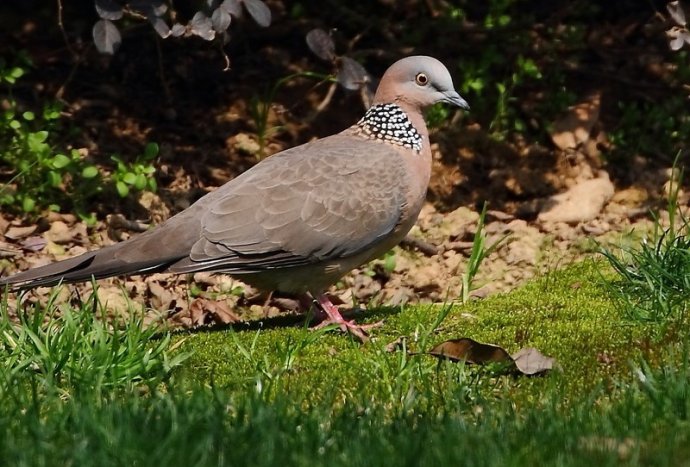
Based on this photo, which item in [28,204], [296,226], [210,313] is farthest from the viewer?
[28,204]

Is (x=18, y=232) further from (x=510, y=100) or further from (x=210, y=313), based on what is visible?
(x=510, y=100)

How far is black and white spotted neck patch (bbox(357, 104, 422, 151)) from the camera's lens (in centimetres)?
646

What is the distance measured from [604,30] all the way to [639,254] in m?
3.87

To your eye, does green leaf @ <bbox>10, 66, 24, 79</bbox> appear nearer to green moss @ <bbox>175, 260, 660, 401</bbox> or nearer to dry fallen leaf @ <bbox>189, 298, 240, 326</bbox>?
dry fallen leaf @ <bbox>189, 298, 240, 326</bbox>

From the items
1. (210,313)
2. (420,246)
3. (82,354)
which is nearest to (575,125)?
(420,246)

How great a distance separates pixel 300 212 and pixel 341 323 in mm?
679

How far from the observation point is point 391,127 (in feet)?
21.3

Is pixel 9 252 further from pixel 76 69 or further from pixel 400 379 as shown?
pixel 400 379

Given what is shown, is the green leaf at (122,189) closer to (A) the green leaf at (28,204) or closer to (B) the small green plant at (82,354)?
(A) the green leaf at (28,204)

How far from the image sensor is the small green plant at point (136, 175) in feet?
23.3

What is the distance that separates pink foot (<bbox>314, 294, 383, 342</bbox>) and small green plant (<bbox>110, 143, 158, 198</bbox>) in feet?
5.02

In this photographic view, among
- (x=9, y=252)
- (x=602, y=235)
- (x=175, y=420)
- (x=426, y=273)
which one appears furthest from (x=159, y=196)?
(x=175, y=420)

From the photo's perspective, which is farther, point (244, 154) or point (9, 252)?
point (244, 154)

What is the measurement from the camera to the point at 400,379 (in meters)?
4.54
